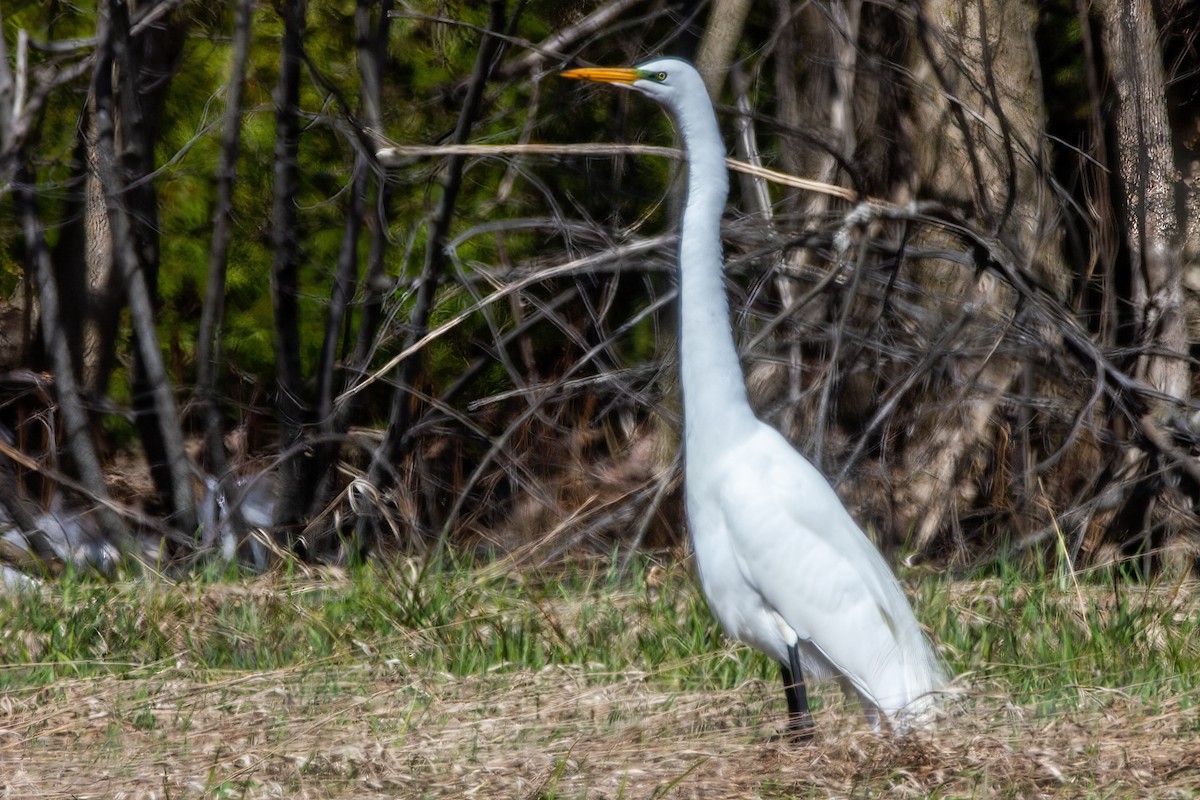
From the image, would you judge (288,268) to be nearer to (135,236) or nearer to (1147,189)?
(135,236)

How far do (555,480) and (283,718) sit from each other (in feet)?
8.39

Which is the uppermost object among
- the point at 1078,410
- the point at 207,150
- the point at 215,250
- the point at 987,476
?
the point at 207,150

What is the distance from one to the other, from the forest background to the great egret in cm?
106

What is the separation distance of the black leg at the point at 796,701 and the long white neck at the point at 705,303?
0.52m

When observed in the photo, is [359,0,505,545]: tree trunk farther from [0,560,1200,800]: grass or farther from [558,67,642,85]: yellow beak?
[558,67,642,85]: yellow beak

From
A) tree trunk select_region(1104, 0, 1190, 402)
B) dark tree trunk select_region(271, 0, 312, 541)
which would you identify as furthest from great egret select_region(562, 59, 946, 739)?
tree trunk select_region(1104, 0, 1190, 402)

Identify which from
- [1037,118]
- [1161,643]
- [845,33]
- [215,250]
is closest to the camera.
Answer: [1161,643]

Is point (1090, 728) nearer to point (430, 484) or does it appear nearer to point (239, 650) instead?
point (239, 650)

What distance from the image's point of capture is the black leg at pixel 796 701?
285 centimetres

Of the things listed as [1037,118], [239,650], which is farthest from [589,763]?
[1037,118]

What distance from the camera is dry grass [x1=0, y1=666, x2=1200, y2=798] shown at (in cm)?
253

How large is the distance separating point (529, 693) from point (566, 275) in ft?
9.45

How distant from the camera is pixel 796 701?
9.78ft

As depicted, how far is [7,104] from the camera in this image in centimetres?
566
